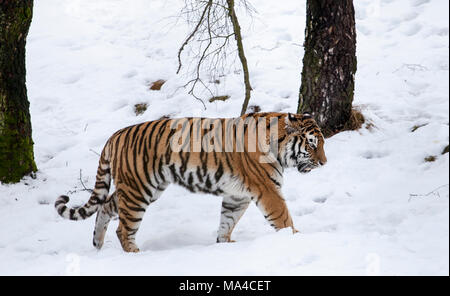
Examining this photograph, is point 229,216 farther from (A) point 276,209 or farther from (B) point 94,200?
(B) point 94,200

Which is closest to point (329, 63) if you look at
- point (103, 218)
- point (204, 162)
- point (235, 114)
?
point (235, 114)

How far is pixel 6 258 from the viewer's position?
15.5 ft

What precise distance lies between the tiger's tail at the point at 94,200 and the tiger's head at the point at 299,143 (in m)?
1.67

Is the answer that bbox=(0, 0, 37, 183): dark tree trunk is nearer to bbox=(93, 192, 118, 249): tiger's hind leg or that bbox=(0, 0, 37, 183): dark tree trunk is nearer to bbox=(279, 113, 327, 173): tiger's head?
bbox=(93, 192, 118, 249): tiger's hind leg

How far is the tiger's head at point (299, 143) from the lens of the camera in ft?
15.3

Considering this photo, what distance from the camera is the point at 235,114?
288 inches

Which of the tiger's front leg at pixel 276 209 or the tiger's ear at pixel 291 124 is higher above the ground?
the tiger's ear at pixel 291 124

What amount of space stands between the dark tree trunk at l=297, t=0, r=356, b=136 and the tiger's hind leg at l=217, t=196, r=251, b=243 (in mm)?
1908

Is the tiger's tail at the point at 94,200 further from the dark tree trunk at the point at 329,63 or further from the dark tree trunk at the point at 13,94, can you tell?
the dark tree trunk at the point at 329,63

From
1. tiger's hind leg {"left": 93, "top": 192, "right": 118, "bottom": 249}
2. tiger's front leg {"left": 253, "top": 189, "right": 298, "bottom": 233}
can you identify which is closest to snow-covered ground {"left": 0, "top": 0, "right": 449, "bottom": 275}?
tiger's hind leg {"left": 93, "top": 192, "right": 118, "bottom": 249}

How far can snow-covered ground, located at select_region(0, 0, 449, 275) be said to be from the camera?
333 centimetres

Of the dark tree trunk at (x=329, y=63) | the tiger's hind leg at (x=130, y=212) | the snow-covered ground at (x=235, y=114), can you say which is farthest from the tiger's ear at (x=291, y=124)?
the dark tree trunk at (x=329, y=63)

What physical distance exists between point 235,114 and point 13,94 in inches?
116
